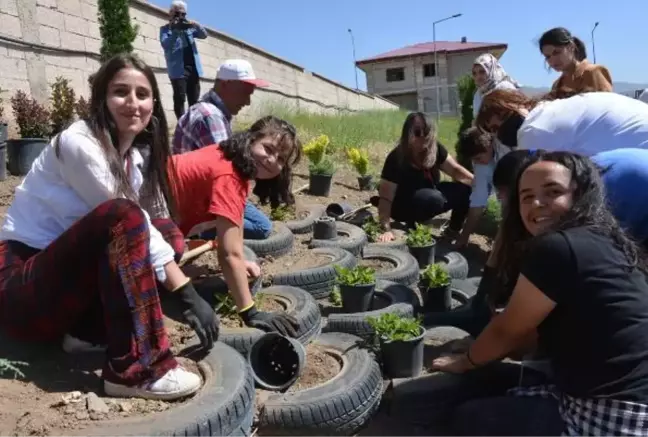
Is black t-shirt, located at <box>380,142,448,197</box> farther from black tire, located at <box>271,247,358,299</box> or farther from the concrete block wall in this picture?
the concrete block wall

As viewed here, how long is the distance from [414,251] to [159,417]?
9.90ft

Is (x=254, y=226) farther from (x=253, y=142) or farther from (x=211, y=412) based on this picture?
(x=211, y=412)

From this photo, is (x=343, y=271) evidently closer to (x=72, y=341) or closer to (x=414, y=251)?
(x=414, y=251)

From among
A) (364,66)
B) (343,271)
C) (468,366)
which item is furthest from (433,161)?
(364,66)

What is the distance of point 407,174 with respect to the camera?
17.9 feet

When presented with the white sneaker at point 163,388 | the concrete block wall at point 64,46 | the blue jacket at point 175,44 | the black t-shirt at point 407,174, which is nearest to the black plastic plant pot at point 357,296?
the white sneaker at point 163,388

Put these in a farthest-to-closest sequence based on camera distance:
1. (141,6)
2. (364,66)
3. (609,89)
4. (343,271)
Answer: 1. (364,66)
2. (141,6)
3. (609,89)
4. (343,271)

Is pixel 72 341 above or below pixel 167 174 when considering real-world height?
below

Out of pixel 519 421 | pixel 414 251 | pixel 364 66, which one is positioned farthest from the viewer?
pixel 364 66

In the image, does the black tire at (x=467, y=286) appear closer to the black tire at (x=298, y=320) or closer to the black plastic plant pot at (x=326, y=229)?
A: the black plastic plant pot at (x=326, y=229)

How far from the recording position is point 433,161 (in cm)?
537

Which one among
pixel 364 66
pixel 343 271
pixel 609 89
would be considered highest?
pixel 364 66

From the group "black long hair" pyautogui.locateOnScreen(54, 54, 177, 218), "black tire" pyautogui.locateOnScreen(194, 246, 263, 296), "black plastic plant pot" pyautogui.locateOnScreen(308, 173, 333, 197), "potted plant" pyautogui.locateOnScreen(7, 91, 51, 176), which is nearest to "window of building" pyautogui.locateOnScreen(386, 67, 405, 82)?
"black plastic plant pot" pyautogui.locateOnScreen(308, 173, 333, 197)

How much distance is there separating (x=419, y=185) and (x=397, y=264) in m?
1.17
